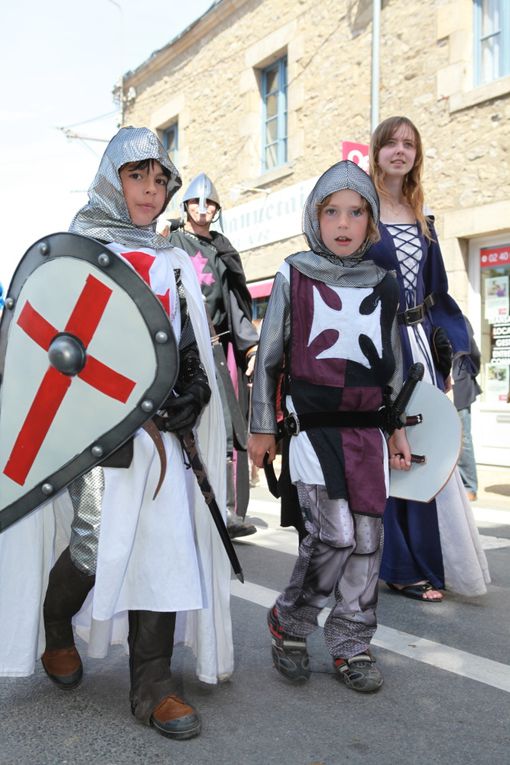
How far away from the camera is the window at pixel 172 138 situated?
641 inches

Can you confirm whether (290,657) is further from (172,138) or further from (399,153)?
(172,138)

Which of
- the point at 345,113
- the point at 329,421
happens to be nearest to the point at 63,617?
the point at 329,421

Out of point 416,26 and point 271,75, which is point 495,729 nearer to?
point 416,26

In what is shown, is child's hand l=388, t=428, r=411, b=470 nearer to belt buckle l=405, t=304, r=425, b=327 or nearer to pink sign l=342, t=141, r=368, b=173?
belt buckle l=405, t=304, r=425, b=327

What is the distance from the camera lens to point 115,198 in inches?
94.7

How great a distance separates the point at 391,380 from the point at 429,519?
1.01m

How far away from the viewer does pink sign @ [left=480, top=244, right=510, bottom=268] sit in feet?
30.5

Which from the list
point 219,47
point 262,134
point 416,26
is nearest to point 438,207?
point 416,26

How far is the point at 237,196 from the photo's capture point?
45.4 ft

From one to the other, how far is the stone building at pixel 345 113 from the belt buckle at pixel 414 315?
5879 millimetres

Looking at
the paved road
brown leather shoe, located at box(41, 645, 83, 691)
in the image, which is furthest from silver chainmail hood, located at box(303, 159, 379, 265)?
brown leather shoe, located at box(41, 645, 83, 691)

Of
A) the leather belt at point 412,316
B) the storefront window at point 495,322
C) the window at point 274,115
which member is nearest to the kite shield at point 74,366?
the leather belt at point 412,316

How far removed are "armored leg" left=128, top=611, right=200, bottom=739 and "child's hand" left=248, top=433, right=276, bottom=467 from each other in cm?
61

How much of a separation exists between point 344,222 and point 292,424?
661mm
